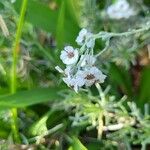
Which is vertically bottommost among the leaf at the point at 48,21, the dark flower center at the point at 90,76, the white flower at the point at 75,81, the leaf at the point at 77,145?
the leaf at the point at 77,145

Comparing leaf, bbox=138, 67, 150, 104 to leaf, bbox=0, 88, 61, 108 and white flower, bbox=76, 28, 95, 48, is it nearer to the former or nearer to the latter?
leaf, bbox=0, 88, 61, 108

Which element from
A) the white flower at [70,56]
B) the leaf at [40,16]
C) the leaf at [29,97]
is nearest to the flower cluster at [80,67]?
the white flower at [70,56]

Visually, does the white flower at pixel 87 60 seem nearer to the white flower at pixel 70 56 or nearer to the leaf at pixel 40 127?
the white flower at pixel 70 56

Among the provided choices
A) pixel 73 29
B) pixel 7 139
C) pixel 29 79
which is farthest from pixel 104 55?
pixel 7 139

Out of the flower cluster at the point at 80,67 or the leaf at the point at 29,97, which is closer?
the flower cluster at the point at 80,67

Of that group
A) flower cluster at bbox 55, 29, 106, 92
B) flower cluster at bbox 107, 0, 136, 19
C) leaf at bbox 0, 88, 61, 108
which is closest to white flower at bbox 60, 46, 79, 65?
flower cluster at bbox 55, 29, 106, 92

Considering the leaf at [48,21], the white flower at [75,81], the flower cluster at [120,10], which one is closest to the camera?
the white flower at [75,81]

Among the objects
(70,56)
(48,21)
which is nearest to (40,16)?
(48,21)
